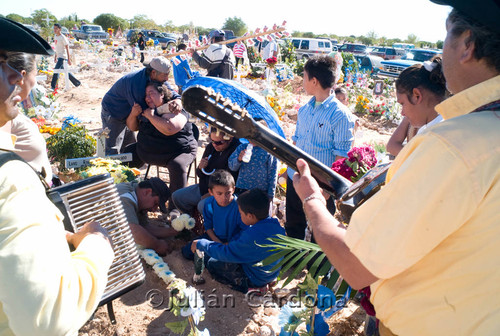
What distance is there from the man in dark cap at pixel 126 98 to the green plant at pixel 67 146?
2.16 feet

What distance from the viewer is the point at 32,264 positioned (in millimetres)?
905

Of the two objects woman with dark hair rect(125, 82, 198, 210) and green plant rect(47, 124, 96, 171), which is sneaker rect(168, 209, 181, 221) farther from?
green plant rect(47, 124, 96, 171)

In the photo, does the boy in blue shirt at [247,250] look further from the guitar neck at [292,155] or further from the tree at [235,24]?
the tree at [235,24]

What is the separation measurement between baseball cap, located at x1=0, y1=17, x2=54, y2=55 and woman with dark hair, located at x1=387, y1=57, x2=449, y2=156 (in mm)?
2086

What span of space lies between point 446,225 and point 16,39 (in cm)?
131

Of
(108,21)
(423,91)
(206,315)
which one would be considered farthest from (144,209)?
(108,21)

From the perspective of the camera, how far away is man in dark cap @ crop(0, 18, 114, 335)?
893 millimetres

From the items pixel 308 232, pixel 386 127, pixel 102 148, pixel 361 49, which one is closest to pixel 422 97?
pixel 308 232

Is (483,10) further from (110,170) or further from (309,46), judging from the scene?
(309,46)

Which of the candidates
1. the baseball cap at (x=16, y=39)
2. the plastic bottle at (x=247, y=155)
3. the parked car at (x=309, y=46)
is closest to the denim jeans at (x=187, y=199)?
the plastic bottle at (x=247, y=155)

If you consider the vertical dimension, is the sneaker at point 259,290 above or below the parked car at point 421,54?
below

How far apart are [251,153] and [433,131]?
2.89 meters

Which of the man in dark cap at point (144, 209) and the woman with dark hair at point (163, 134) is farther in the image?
the woman with dark hair at point (163, 134)

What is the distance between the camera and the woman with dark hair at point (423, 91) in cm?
237
